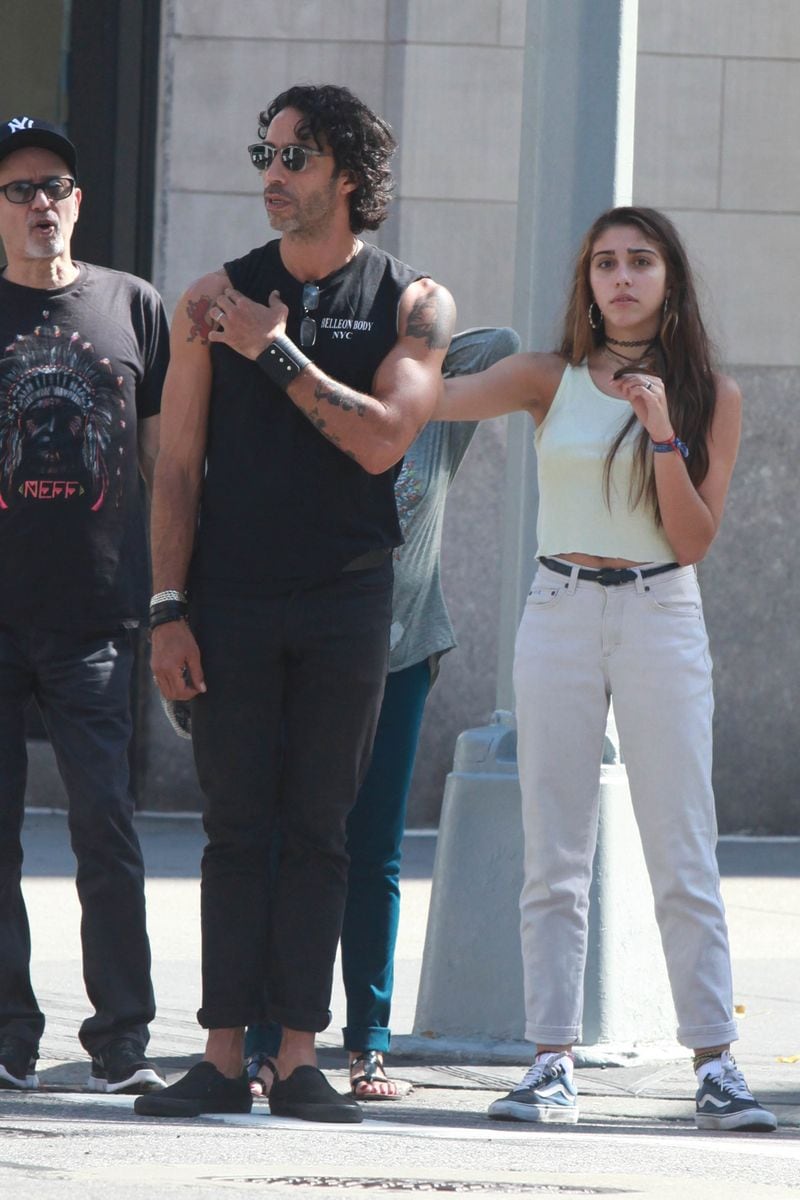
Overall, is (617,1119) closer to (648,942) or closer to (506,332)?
(648,942)

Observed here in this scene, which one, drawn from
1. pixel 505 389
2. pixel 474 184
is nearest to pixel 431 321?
pixel 505 389

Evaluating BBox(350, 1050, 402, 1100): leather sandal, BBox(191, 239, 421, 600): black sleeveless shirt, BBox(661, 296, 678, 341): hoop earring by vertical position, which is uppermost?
BBox(661, 296, 678, 341): hoop earring

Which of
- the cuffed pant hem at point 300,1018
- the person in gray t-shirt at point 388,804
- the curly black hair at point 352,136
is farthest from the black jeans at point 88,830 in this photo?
the curly black hair at point 352,136

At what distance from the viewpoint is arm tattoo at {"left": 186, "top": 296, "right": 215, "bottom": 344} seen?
4562 millimetres

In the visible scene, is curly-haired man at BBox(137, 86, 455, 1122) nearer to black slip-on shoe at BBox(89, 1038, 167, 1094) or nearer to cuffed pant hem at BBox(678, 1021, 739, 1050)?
black slip-on shoe at BBox(89, 1038, 167, 1094)

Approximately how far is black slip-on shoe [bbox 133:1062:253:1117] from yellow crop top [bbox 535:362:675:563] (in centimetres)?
134

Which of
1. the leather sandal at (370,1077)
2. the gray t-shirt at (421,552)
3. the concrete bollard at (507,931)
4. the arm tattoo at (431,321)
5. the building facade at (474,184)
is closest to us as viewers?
the arm tattoo at (431,321)

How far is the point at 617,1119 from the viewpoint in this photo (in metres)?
4.98

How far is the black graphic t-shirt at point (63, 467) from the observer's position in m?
5.09

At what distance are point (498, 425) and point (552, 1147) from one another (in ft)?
18.9

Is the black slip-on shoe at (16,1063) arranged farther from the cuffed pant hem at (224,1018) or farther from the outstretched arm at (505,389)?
the outstretched arm at (505,389)

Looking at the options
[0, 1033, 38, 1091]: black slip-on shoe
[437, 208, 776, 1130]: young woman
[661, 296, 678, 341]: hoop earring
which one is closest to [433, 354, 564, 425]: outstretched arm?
[437, 208, 776, 1130]: young woman

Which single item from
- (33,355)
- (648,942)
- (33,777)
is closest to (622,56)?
(33,355)

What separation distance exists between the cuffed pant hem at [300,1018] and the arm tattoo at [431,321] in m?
1.42
